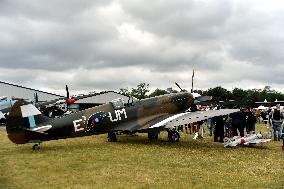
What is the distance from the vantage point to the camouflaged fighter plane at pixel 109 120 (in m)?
14.3

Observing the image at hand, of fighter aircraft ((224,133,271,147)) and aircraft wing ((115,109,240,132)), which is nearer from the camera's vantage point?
fighter aircraft ((224,133,271,147))

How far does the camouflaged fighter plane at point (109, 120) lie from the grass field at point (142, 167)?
0.78 m

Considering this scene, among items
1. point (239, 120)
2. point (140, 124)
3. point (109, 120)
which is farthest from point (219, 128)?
point (109, 120)

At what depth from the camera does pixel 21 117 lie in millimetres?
14219

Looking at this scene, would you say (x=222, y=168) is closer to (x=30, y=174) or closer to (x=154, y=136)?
(x=30, y=174)

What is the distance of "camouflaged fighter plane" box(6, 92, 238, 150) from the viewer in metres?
14.3

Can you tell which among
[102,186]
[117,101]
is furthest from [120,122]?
[102,186]

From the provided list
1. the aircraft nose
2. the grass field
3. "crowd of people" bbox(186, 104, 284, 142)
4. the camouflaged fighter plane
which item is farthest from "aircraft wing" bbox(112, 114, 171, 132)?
"crowd of people" bbox(186, 104, 284, 142)

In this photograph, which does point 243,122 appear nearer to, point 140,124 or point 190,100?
point 190,100

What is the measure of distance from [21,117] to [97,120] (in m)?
3.61

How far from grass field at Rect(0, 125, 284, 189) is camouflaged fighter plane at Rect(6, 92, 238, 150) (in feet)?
2.55

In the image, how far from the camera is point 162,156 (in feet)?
41.6

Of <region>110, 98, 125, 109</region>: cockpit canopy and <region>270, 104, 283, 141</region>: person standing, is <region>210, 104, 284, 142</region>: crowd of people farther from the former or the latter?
<region>110, 98, 125, 109</region>: cockpit canopy

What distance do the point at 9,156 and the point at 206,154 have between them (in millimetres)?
7375
